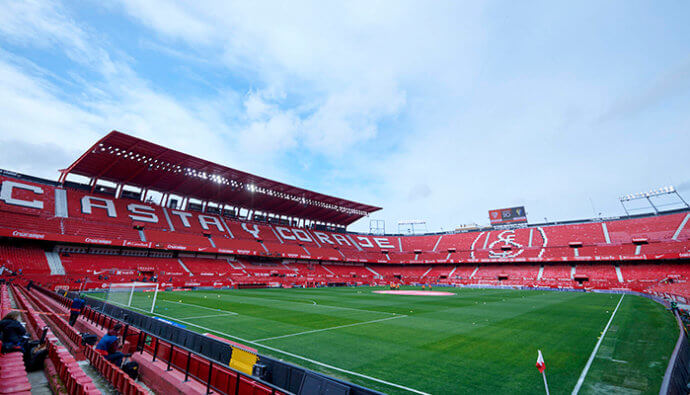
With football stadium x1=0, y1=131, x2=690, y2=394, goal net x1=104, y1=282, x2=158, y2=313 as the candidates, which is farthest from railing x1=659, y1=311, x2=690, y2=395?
goal net x1=104, y1=282, x2=158, y2=313

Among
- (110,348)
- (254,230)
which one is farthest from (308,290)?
(110,348)

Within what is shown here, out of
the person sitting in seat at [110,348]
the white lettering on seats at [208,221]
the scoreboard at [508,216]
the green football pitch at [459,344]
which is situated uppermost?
the scoreboard at [508,216]

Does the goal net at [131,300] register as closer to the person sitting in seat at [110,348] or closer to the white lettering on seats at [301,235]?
the person sitting in seat at [110,348]

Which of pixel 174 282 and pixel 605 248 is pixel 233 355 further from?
pixel 605 248

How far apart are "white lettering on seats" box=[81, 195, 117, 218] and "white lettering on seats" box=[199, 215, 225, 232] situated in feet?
37.9

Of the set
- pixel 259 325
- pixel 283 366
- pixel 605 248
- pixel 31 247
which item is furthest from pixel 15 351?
pixel 605 248

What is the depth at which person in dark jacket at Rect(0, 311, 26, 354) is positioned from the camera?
581cm

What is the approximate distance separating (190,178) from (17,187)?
1754 centimetres

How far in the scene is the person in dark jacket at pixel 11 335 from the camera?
19.0ft

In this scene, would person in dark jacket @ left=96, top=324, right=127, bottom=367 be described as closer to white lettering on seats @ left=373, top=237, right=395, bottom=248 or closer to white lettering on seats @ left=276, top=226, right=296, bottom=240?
white lettering on seats @ left=276, top=226, right=296, bottom=240

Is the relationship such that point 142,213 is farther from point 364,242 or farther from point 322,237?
point 364,242

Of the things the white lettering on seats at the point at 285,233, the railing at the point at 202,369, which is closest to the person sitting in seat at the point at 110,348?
the railing at the point at 202,369

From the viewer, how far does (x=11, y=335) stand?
5.97 m

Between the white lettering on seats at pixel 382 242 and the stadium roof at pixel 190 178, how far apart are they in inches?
477
